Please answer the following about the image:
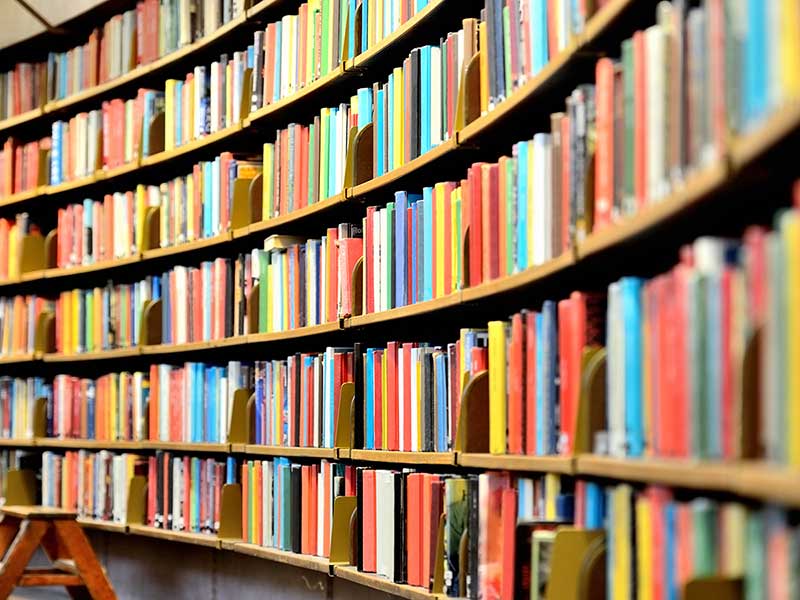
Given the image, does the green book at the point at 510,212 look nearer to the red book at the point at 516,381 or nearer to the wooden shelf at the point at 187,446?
the red book at the point at 516,381

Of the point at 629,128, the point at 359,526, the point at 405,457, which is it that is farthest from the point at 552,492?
the point at 359,526

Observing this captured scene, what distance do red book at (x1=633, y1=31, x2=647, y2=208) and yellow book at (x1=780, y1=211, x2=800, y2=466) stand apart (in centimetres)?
55

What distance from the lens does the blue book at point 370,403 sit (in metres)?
3.54

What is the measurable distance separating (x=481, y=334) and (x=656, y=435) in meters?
0.99

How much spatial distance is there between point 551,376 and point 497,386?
0.29 meters

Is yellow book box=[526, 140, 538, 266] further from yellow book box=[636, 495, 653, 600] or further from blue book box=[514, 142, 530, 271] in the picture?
yellow book box=[636, 495, 653, 600]

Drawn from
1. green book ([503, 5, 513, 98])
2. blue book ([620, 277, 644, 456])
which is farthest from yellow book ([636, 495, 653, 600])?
green book ([503, 5, 513, 98])

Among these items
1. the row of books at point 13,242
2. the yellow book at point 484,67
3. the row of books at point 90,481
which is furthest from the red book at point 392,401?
the row of books at point 13,242

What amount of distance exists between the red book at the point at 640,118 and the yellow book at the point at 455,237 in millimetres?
1007

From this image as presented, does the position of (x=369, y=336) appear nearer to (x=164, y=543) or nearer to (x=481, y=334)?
(x=481, y=334)

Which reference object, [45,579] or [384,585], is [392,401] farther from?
[45,579]

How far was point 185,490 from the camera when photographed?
4.66 metres

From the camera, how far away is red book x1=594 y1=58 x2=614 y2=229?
2.17 metres

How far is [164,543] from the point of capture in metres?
5.19
